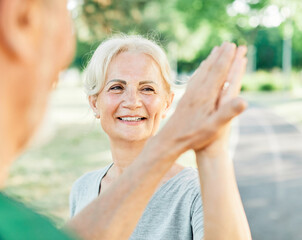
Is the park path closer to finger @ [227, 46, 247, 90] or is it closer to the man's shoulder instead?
finger @ [227, 46, 247, 90]

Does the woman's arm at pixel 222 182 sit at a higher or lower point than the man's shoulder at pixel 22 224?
higher

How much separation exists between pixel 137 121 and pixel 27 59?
1.32m

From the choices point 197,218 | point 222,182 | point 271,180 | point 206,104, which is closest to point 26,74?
point 206,104

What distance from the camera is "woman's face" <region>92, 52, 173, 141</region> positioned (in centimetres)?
194

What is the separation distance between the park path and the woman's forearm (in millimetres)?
4128

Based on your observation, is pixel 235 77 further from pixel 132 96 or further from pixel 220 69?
pixel 132 96

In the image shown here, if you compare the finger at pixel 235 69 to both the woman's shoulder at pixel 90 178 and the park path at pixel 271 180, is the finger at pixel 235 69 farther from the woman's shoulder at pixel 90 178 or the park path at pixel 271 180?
the park path at pixel 271 180

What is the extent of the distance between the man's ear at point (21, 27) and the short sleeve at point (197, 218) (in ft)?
3.24

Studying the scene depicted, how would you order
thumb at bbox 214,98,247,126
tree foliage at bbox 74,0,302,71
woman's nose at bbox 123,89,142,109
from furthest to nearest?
tree foliage at bbox 74,0,302,71, woman's nose at bbox 123,89,142,109, thumb at bbox 214,98,247,126

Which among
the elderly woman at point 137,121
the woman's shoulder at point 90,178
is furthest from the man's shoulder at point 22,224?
the woman's shoulder at point 90,178

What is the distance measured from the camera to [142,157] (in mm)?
943

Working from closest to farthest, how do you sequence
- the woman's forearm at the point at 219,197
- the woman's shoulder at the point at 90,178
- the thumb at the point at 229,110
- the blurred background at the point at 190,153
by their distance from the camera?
1. the thumb at the point at 229,110
2. the woman's forearm at the point at 219,197
3. the woman's shoulder at the point at 90,178
4. the blurred background at the point at 190,153

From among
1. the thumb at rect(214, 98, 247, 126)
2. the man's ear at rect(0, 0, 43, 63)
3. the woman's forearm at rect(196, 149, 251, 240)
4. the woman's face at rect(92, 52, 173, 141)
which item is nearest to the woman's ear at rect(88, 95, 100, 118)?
the woman's face at rect(92, 52, 173, 141)

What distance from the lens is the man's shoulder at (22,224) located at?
618mm
